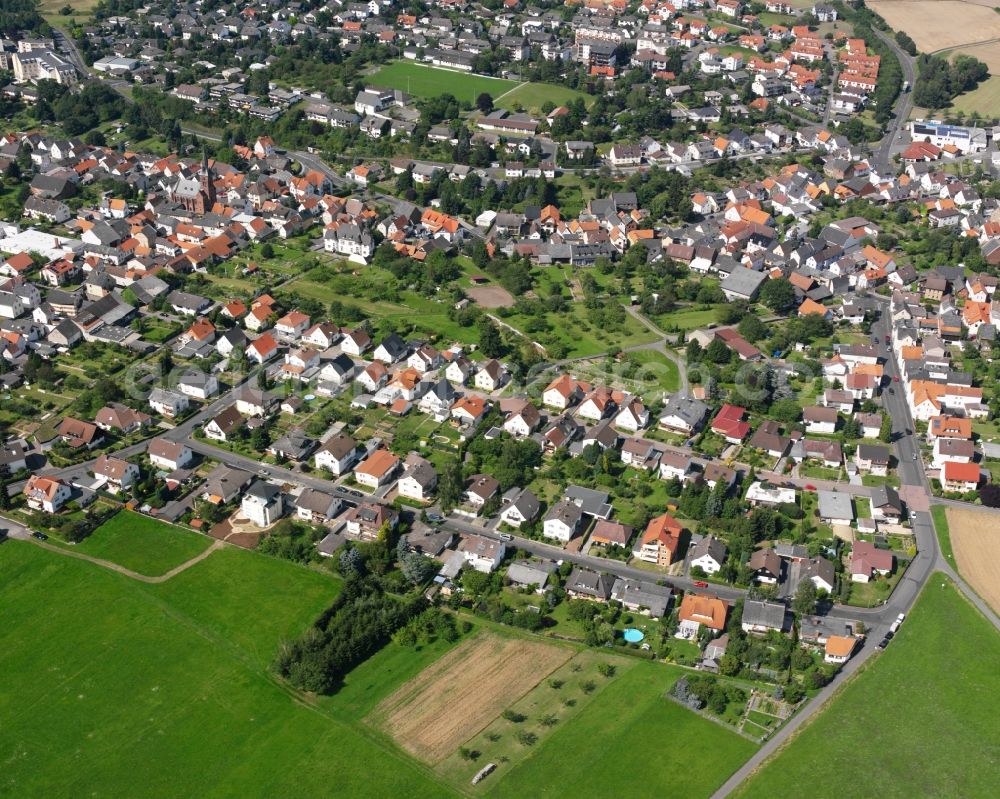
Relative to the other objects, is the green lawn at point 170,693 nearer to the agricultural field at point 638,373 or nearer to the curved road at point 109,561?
the curved road at point 109,561

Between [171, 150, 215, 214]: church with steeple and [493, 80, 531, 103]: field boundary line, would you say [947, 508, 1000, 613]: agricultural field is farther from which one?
[493, 80, 531, 103]: field boundary line

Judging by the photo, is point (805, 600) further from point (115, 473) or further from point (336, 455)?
point (115, 473)

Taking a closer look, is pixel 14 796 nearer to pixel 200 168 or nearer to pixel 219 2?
pixel 200 168

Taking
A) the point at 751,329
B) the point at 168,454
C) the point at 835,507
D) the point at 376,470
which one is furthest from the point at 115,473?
the point at 751,329

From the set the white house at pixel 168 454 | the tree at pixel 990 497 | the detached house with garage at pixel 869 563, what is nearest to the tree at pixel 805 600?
the detached house with garage at pixel 869 563

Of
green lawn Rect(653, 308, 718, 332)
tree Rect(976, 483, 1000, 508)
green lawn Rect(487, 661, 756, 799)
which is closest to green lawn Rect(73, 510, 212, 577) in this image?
green lawn Rect(487, 661, 756, 799)

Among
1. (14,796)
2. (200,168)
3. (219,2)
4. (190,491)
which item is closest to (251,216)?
(200,168)
